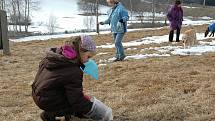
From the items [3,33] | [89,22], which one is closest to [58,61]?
[3,33]

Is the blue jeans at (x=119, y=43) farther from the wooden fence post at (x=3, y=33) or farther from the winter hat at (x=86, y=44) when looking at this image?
the winter hat at (x=86, y=44)

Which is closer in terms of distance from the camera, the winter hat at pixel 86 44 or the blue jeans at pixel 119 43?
the winter hat at pixel 86 44

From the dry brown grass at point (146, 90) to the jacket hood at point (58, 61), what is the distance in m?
1.35

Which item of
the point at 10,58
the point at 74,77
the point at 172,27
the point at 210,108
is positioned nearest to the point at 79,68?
the point at 74,77

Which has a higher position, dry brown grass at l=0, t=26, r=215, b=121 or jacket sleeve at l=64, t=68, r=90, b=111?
jacket sleeve at l=64, t=68, r=90, b=111

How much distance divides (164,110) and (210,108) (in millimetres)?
636

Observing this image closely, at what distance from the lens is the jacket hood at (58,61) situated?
4992 mm

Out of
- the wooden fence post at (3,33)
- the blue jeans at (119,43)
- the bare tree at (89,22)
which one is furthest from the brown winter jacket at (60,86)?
the bare tree at (89,22)

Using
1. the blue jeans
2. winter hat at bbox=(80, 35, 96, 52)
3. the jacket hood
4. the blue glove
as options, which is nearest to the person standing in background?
the blue jeans

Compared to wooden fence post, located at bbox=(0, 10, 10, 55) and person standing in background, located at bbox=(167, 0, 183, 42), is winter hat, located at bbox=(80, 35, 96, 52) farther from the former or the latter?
person standing in background, located at bbox=(167, 0, 183, 42)

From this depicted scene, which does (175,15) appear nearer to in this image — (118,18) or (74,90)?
(118,18)

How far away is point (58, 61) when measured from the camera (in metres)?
5.00

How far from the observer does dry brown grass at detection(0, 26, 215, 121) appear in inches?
243

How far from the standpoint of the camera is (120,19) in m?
11.5
